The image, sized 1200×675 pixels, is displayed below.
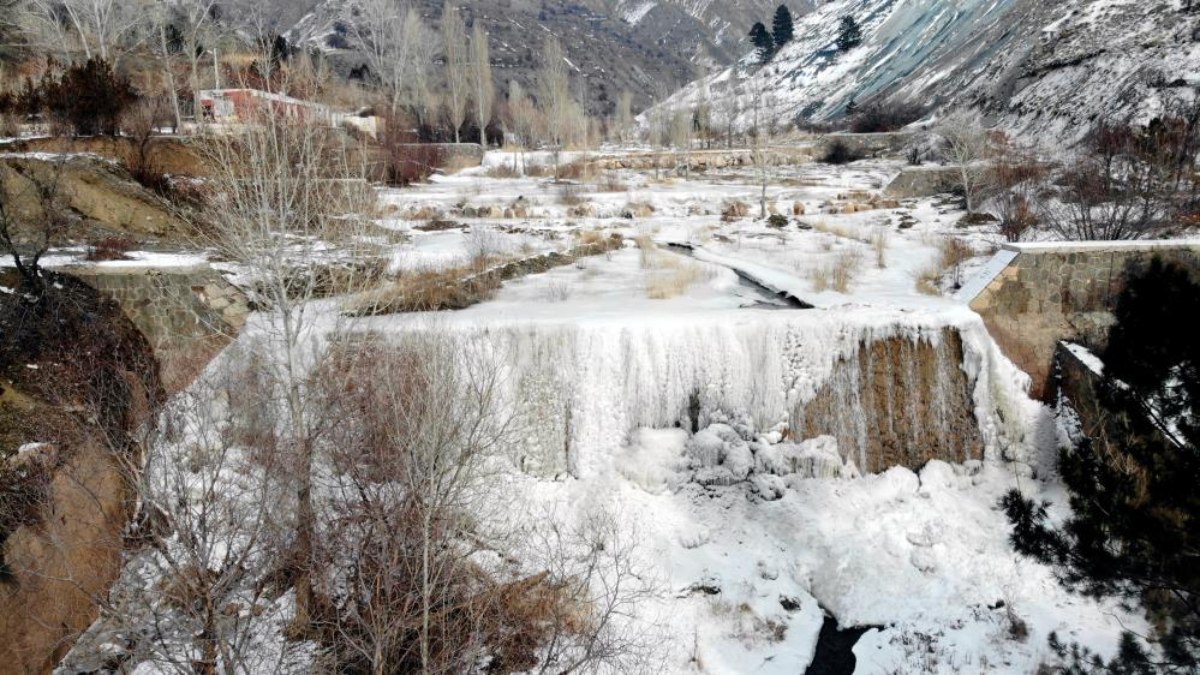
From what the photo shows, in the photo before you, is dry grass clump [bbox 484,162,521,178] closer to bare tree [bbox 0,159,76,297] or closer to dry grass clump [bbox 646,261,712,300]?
dry grass clump [bbox 646,261,712,300]

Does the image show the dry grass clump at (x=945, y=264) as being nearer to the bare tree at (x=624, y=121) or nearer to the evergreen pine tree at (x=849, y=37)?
the bare tree at (x=624, y=121)

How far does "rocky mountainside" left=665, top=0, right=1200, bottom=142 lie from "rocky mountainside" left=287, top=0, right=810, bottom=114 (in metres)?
12.4

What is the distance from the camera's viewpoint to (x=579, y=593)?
26.5 ft

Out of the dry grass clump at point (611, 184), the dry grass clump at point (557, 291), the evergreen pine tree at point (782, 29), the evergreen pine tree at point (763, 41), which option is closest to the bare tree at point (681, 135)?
the dry grass clump at point (611, 184)

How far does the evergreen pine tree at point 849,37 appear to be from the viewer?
75.8 m

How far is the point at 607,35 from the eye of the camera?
5108 inches

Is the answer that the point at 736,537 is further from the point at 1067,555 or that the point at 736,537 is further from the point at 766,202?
the point at 766,202

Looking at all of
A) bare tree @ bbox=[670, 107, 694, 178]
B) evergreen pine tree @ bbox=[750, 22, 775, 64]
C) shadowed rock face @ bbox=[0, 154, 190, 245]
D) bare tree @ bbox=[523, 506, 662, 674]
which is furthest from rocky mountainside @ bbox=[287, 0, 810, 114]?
bare tree @ bbox=[523, 506, 662, 674]

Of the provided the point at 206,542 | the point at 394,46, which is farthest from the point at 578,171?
the point at 206,542

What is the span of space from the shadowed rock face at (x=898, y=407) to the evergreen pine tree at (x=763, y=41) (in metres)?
83.5

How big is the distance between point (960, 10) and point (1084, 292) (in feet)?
217

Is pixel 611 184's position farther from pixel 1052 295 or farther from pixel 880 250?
pixel 1052 295

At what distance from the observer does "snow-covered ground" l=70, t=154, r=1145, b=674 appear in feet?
26.6

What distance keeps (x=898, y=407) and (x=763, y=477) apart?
2.39 meters
